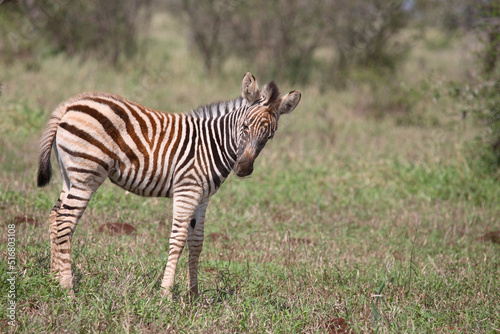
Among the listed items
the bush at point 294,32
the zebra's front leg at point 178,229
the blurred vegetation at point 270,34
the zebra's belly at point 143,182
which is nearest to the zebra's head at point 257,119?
the zebra's front leg at point 178,229

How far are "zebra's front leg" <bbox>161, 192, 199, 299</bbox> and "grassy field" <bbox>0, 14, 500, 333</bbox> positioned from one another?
0.58 feet

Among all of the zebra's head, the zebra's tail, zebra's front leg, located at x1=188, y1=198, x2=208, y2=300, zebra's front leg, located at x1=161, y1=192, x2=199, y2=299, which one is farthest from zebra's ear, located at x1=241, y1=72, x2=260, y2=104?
the zebra's tail

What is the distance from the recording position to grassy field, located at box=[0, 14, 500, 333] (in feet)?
13.1

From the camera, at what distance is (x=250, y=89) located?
4.46 m

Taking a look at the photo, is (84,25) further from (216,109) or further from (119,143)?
(119,143)

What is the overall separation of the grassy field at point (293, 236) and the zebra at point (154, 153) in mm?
386

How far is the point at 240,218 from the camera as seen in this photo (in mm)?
6836

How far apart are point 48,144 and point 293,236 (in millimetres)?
3228

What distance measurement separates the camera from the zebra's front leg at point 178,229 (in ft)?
14.1

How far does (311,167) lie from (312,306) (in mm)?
4902

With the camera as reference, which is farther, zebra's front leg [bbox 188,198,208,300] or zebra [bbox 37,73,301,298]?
zebra's front leg [bbox 188,198,208,300]

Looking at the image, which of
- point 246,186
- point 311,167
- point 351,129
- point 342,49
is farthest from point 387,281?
point 342,49

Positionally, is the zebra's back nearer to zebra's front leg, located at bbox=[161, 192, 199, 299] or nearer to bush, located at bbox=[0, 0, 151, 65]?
zebra's front leg, located at bbox=[161, 192, 199, 299]

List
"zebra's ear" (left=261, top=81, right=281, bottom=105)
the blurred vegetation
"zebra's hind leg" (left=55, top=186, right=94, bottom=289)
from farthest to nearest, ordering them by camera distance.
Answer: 1. the blurred vegetation
2. "zebra's ear" (left=261, top=81, right=281, bottom=105)
3. "zebra's hind leg" (left=55, top=186, right=94, bottom=289)
